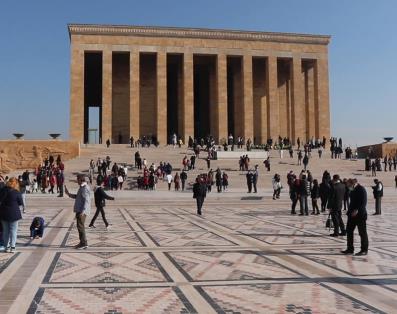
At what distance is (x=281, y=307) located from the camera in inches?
194

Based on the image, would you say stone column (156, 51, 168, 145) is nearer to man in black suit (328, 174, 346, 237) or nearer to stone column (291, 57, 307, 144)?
stone column (291, 57, 307, 144)

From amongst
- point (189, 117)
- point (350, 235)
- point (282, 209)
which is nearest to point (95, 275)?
point (350, 235)

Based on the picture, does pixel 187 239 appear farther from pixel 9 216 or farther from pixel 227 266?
pixel 9 216

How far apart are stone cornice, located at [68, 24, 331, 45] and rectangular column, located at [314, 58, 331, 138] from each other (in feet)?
8.41

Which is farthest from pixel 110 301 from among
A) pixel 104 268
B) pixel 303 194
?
pixel 303 194

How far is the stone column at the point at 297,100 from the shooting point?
45781 mm

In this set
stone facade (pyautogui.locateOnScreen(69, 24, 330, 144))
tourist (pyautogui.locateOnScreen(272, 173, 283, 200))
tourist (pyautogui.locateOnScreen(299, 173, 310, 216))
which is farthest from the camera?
stone facade (pyautogui.locateOnScreen(69, 24, 330, 144))

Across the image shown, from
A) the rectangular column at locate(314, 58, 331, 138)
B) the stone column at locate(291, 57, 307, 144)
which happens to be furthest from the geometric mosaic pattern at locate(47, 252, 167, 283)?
the rectangular column at locate(314, 58, 331, 138)

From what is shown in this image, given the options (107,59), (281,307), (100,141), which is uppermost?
(107,59)

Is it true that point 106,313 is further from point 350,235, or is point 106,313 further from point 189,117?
point 189,117

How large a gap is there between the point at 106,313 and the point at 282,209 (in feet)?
43.4

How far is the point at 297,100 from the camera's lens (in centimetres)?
4588

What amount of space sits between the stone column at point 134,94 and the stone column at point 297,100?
15.4m

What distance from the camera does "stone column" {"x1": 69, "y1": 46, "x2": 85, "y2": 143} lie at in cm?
4191
